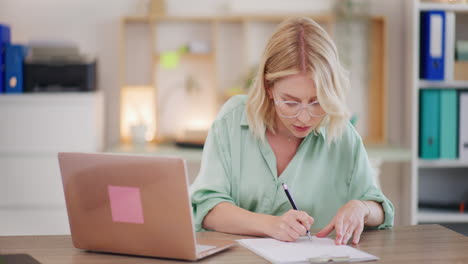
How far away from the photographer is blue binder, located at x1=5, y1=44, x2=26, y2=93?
3.53 m

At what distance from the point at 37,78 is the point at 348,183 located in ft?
6.80

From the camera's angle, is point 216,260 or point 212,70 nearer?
point 216,260

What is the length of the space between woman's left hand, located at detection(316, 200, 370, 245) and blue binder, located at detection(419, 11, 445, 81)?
1.98m

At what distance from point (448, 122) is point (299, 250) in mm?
2272

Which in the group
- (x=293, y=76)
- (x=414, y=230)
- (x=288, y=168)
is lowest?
(x=414, y=230)

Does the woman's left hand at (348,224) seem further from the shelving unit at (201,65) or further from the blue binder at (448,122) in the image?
the shelving unit at (201,65)

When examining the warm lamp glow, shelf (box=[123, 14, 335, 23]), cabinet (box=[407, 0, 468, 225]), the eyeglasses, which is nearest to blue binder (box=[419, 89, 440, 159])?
cabinet (box=[407, 0, 468, 225])

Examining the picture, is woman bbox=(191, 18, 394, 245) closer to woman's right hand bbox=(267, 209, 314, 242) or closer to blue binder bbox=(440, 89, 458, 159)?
woman's right hand bbox=(267, 209, 314, 242)

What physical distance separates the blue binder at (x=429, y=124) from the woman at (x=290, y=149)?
170 cm

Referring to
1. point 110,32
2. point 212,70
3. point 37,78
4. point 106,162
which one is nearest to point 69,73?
point 37,78

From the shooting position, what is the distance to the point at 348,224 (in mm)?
1729

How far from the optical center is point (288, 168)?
2.02 meters

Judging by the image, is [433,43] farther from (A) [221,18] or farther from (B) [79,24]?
(B) [79,24]

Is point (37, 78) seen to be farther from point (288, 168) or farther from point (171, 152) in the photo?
point (288, 168)
